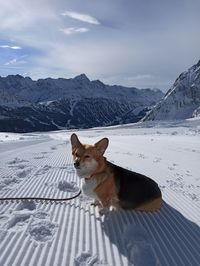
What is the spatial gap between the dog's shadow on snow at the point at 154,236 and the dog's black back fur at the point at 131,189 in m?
0.20

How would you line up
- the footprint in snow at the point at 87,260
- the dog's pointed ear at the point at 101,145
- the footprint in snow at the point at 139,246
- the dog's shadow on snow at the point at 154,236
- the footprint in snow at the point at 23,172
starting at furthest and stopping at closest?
the footprint in snow at the point at 23,172
the dog's pointed ear at the point at 101,145
the dog's shadow on snow at the point at 154,236
the footprint in snow at the point at 139,246
the footprint in snow at the point at 87,260

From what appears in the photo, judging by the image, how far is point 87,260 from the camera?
542 centimetres

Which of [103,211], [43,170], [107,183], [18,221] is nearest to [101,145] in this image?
[107,183]

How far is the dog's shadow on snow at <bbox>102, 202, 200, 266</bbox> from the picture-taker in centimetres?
566

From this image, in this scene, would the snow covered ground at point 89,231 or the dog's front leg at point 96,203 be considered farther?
the dog's front leg at point 96,203

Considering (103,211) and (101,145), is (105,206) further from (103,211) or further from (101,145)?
(101,145)

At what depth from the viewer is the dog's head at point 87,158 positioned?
689cm

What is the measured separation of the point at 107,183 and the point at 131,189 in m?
0.51

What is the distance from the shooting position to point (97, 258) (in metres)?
5.48

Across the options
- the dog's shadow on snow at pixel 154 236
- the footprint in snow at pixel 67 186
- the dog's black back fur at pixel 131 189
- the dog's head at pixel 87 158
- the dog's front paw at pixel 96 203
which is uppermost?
the dog's head at pixel 87 158

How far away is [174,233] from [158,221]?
20.2 inches

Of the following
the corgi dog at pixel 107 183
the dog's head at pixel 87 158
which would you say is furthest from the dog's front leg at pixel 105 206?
the dog's head at pixel 87 158

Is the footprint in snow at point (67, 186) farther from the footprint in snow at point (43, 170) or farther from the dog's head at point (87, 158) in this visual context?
the dog's head at point (87, 158)

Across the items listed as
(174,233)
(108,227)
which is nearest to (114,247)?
(108,227)
